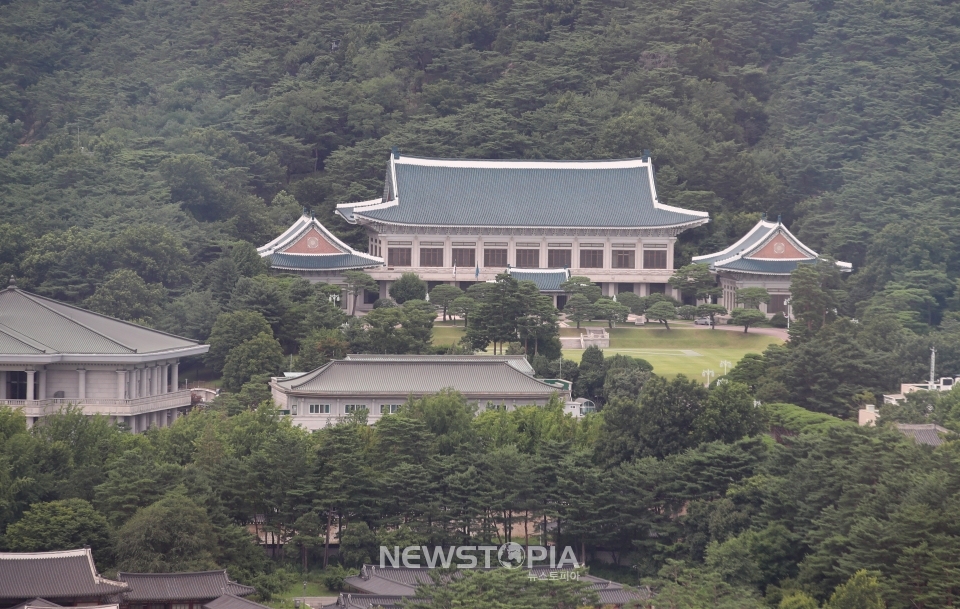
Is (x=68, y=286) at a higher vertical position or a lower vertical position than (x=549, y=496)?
higher

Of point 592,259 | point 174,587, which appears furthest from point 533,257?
point 174,587

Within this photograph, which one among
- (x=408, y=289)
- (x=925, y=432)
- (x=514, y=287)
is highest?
(x=408, y=289)

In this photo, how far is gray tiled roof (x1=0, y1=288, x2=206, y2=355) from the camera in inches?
1668

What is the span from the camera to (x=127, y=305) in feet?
162

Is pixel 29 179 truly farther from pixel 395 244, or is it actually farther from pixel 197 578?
pixel 197 578

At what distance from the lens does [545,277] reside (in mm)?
55219

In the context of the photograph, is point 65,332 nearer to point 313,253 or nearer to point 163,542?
point 163,542

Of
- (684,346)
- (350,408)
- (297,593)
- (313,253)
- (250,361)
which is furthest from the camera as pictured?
(313,253)

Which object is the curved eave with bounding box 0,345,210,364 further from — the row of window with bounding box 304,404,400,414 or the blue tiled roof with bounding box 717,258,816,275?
the blue tiled roof with bounding box 717,258,816,275

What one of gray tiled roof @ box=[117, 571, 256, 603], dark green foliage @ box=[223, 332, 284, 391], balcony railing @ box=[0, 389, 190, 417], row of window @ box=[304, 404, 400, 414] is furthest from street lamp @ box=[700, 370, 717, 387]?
gray tiled roof @ box=[117, 571, 256, 603]

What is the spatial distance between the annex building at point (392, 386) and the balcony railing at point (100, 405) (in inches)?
106

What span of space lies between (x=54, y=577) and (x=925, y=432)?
16.6m

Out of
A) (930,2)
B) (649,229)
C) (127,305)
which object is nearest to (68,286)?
(127,305)

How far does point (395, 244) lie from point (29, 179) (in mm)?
12483
